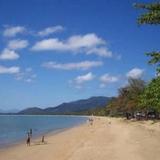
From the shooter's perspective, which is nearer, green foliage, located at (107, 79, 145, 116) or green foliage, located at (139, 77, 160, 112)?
green foliage, located at (139, 77, 160, 112)

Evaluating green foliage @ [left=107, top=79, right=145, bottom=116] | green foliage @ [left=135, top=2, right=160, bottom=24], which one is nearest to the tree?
green foliage @ [left=135, top=2, right=160, bottom=24]

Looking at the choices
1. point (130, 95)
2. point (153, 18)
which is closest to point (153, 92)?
point (153, 18)

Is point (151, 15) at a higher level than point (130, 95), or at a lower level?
lower

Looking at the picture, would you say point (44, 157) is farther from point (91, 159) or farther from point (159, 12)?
point (159, 12)

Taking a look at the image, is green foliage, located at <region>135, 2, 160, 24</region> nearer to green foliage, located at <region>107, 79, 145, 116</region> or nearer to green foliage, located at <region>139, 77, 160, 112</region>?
green foliage, located at <region>139, 77, 160, 112</region>

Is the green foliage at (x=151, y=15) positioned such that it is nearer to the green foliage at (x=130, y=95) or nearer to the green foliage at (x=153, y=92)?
the green foliage at (x=153, y=92)

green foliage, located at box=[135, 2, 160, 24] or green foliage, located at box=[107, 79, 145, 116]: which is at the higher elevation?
green foliage, located at box=[107, 79, 145, 116]

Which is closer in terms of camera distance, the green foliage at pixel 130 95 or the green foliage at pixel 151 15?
the green foliage at pixel 151 15

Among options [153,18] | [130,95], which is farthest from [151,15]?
[130,95]

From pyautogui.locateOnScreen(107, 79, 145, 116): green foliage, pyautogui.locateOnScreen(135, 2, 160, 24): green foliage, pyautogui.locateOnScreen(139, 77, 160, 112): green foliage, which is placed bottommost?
pyautogui.locateOnScreen(139, 77, 160, 112): green foliage

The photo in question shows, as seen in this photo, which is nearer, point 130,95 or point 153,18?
point 153,18

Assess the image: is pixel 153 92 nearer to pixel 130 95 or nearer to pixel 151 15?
pixel 151 15

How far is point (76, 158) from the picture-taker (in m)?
28.9

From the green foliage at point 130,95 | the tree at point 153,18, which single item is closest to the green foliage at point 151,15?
the tree at point 153,18
